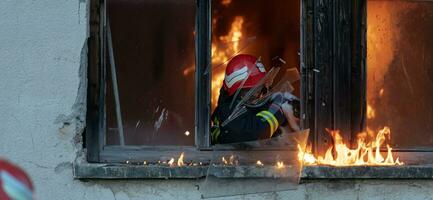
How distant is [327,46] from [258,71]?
0.68 meters

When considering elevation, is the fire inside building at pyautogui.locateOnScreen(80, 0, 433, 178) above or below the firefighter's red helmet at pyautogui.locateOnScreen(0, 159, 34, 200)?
above

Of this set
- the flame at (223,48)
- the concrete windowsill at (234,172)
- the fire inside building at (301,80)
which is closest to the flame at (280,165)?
the concrete windowsill at (234,172)

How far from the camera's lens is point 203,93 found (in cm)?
474

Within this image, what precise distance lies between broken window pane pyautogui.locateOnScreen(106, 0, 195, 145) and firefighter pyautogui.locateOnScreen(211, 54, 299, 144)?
277 millimetres

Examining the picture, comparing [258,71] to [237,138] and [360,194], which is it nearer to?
[237,138]

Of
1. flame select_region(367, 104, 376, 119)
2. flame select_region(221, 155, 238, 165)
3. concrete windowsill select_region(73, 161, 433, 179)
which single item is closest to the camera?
concrete windowsill select_region(73, 161, 433, 179)

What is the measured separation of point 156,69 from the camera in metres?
4.82

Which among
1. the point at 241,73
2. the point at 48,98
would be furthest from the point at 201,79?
the point at 48,98

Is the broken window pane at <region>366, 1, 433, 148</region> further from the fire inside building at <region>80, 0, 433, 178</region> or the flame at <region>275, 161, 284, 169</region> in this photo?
the flame at <region>275, 161, 284, 169</region>

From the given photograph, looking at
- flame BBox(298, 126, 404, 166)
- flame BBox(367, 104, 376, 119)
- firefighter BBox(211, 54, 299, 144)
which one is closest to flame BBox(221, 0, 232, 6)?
firefighter BBox(211, 54, 299, 144)

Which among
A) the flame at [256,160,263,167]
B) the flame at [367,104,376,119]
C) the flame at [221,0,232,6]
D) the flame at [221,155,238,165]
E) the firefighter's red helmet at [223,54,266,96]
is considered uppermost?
the flame at [221,0,232,6]

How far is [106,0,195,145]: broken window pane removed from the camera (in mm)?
4766

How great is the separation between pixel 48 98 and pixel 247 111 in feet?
4.27

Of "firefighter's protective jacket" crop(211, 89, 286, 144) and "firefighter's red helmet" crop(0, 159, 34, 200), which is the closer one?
"firefighter's red helmet" crop(0, 159, 34, 200)
